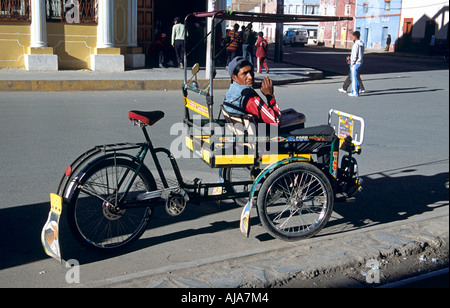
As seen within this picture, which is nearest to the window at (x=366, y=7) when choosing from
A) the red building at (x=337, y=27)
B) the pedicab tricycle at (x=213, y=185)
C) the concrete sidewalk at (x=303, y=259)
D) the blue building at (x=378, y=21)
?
the blue building at (x=378, y=21)

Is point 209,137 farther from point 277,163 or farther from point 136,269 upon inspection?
point 136,269

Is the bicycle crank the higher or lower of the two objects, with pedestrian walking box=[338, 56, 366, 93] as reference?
lower

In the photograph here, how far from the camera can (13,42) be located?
17.0 meters

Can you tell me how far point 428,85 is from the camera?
18.3 m

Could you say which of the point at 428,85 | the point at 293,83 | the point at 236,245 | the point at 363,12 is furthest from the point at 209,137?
Answer: the point at 363,12

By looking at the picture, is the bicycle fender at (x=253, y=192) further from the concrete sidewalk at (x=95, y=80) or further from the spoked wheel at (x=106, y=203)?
the concrete sidewalk at (x=95, y=80)

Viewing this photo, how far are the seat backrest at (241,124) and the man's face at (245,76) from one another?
0.35 metres

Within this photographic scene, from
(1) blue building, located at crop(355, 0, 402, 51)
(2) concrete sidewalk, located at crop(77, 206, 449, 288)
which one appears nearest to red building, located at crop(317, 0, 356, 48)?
(1) blue building, located at crop(355, 0, 402, 51)

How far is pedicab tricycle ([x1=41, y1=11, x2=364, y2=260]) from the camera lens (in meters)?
4.51

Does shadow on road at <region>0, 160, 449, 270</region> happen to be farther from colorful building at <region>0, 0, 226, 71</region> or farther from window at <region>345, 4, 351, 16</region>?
window at <region>345, 4, 351, 16</region>

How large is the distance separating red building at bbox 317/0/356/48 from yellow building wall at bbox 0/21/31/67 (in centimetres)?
4647

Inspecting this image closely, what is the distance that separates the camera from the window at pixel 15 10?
16.6 m

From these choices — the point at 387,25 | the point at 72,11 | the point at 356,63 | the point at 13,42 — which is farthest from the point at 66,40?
the point at 387,25

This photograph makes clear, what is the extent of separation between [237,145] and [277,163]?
0.42 meters
